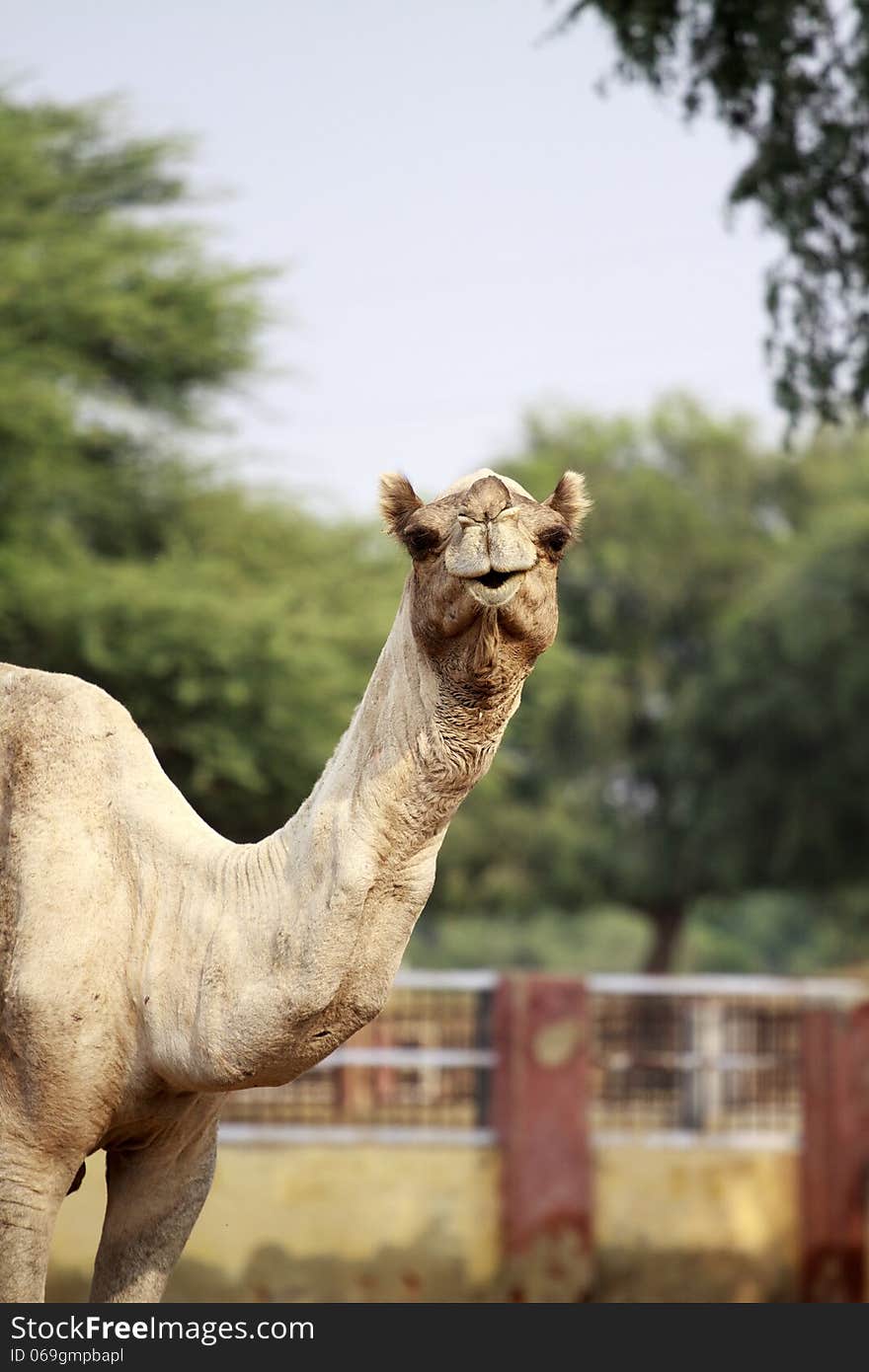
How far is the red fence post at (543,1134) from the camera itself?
14.8 m

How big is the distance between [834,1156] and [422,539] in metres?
12.4

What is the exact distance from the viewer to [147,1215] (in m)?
4.99

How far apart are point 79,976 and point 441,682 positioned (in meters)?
1.14

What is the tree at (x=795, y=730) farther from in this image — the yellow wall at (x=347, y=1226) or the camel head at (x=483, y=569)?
the camel head at (x=483, y=569)

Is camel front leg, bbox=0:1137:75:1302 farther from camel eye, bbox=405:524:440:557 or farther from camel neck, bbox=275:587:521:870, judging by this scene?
camel eye, bbox=405:524:440:557

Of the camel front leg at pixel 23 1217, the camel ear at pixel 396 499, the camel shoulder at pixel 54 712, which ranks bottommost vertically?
the camel front leg at pixel 23 1217

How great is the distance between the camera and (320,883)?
452 centimetres

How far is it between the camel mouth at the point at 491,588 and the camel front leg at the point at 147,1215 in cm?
174

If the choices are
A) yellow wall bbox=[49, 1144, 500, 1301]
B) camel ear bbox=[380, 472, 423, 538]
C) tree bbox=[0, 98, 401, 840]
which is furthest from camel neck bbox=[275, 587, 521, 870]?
tree bbox=[0, 98, 401, 840]

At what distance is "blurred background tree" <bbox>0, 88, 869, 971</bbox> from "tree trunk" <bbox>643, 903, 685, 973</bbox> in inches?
3.4

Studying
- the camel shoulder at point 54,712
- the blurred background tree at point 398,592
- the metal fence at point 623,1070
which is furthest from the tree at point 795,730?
the camel shoulder at point 54,712

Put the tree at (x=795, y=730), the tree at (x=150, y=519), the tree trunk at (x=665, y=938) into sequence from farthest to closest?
1. the tree trunk at (x=665, y=938)
2. the tree at (x=795, y=730)
3. the tree at (x=150, y=519)
